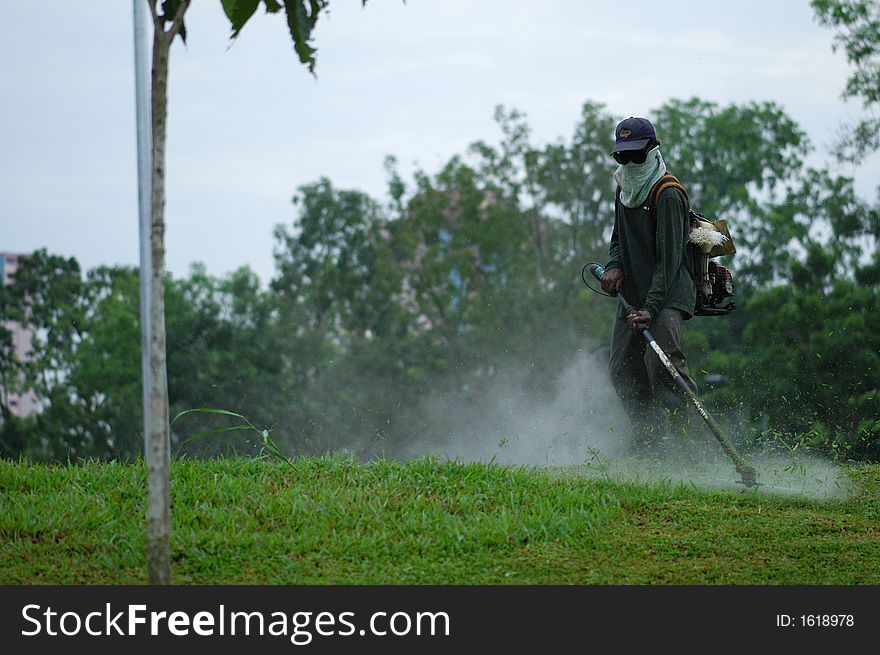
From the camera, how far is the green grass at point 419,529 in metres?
5.42

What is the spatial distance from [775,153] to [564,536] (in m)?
33.2

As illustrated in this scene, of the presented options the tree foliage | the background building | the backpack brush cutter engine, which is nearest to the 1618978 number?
the backpack brush cutter engine

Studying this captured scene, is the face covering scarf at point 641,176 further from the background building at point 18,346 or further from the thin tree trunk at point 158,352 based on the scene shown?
the background building at point 18,346

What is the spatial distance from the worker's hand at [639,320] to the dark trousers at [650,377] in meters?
0.15

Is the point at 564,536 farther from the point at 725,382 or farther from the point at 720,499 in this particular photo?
the point at 725,382

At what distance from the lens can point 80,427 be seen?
40.6 meters

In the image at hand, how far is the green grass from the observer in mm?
5422

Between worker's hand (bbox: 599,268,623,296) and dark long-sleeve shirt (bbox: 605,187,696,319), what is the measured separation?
50 mm

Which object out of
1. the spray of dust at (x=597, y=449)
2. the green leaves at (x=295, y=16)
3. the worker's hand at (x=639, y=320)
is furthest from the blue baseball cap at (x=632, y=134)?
the green leaves at (x=295, y=16)

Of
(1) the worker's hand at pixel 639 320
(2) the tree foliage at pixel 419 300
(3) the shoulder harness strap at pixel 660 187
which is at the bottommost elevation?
(1) the worker's hand at pixel 639 320

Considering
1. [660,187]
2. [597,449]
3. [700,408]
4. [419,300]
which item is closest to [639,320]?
[700,408]

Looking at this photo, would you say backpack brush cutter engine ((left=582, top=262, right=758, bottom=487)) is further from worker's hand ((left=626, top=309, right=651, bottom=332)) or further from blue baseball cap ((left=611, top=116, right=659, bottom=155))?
blue baseball cap ((left=611, top=116, right=659, bottom=155))

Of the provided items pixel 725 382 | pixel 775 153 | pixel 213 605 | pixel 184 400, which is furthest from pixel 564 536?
pixel 184 400

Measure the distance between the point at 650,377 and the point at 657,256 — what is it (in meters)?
0.83
